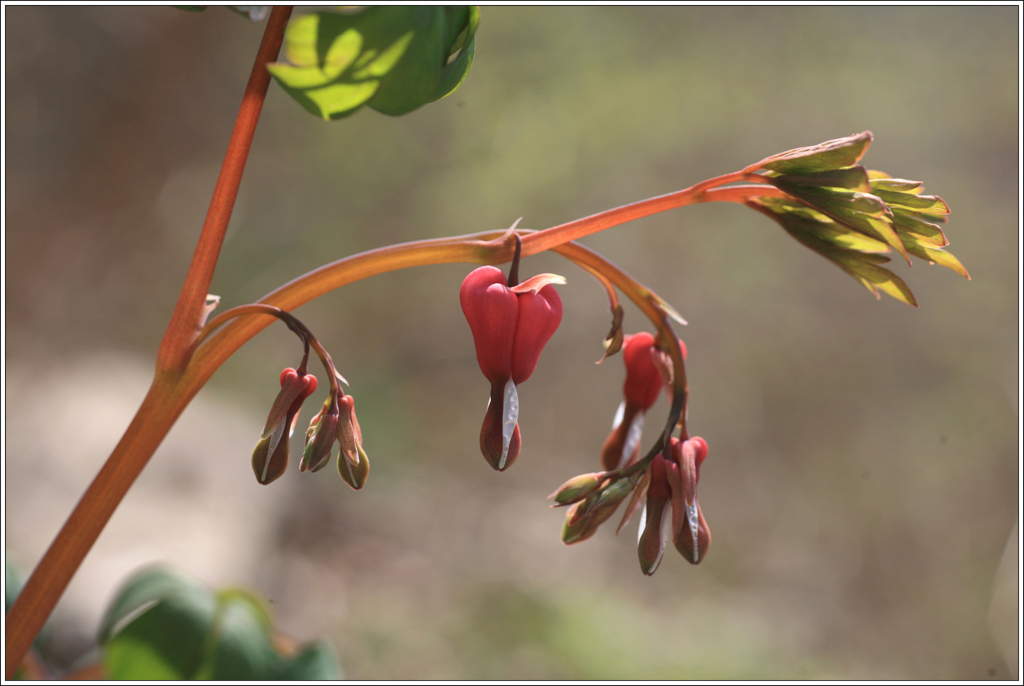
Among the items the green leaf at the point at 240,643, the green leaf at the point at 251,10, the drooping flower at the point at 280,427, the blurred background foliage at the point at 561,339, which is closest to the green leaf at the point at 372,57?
the green leaf at the point at 251,10

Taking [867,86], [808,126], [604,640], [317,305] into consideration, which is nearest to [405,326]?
[317,305]

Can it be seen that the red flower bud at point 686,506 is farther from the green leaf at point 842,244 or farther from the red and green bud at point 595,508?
the green leaf at point 842,244

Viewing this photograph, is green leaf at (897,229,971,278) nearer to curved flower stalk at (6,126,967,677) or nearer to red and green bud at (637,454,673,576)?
curved flower stalk at (6,126,967,677)

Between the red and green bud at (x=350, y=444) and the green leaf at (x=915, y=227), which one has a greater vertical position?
the green leaf at (x=915, y=227)

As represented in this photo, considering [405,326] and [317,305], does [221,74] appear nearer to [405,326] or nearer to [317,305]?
[317,305]

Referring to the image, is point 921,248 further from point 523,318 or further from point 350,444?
point 350,444

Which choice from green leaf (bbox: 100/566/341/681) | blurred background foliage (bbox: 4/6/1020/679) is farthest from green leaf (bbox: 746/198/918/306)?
blurred background foliage (bbox: 4/6/1020/679)
